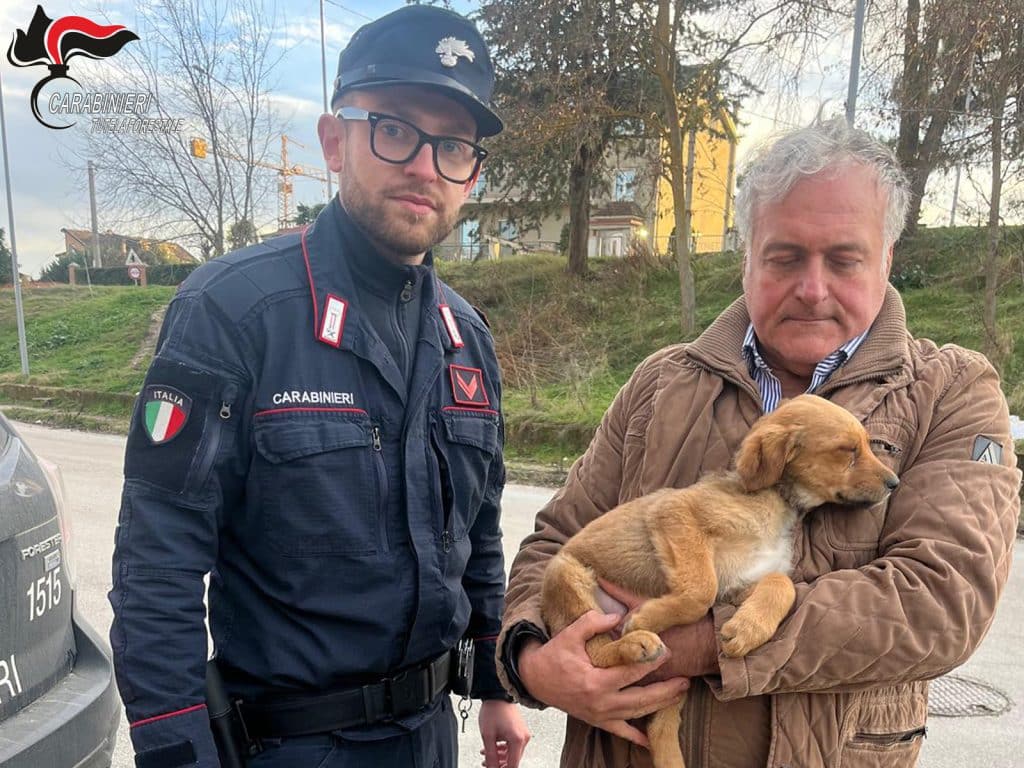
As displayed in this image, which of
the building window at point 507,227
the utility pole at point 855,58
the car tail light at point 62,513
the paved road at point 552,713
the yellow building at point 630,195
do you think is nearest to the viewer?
the car tail light at point 62,513

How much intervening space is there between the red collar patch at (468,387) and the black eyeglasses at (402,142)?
2.00ft

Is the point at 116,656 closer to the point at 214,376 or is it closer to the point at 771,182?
the point at 214,376

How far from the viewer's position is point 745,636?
5.49ft

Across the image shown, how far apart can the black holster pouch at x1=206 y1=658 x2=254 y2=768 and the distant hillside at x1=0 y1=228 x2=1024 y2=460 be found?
30.1 ft

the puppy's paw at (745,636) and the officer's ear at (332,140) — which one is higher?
the officer's ear at (332,140)

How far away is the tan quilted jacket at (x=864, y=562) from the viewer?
1.61 meters

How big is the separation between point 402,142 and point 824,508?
5.22 feet

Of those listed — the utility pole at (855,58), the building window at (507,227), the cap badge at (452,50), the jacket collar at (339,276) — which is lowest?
the jacket collar at (339,276)

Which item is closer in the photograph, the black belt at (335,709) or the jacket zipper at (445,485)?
the black belt at (335,709)

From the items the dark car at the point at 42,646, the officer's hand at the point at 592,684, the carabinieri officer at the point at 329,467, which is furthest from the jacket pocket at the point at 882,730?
the dark car at the point at 42,646

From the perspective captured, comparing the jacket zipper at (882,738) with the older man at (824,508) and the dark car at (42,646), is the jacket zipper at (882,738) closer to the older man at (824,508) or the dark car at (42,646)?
the older man at (824,508)

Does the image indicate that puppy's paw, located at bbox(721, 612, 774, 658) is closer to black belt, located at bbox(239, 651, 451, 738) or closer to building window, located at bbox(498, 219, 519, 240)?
black belt, located at bbox(239, 651, 451, 738)

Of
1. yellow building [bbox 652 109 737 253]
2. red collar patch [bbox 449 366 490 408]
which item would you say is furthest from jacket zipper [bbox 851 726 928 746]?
yellow building [bbox 652 109 737 253]

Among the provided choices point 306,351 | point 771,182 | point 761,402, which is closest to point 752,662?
point 761,402
